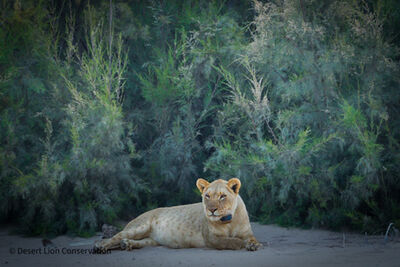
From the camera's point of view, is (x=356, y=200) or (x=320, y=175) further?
(x=320, y=175)

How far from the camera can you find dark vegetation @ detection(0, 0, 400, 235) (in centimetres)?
774

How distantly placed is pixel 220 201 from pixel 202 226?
1.75 feet

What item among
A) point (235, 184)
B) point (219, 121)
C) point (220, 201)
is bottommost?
point (220, 201)

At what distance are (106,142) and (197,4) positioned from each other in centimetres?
400

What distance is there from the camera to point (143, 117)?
393 inches

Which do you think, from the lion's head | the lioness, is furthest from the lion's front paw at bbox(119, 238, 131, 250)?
the lion's head

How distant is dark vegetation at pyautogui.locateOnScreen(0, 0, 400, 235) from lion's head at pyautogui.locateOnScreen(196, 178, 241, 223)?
8.05ft

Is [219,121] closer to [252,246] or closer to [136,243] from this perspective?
[136,243]

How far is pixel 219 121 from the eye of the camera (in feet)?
30.5

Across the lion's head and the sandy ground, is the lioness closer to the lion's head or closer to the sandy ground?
the lion's head

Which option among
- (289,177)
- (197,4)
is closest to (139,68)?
(197,4)

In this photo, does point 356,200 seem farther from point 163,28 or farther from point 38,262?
point 163,28

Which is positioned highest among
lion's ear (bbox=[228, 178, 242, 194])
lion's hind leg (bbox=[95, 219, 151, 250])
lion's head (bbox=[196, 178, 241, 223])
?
lion's ear (bbox=[228, 178, 242, 194])

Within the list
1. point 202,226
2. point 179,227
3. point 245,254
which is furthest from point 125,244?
point 245,254
